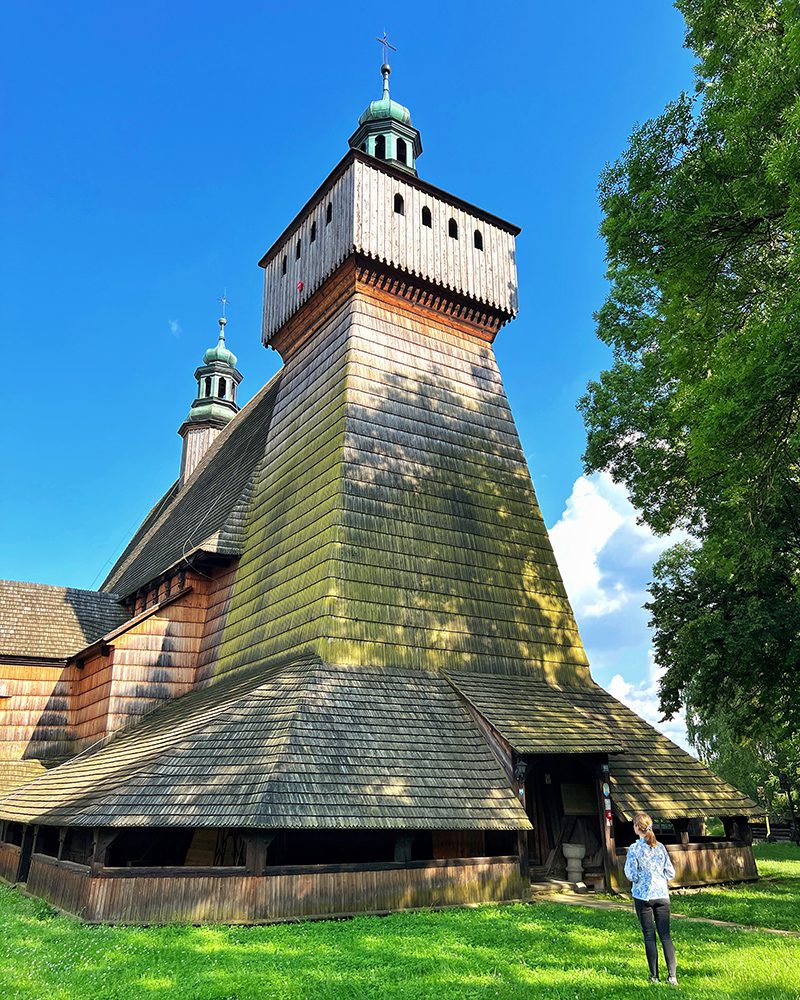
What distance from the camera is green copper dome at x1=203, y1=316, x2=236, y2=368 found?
42.7m

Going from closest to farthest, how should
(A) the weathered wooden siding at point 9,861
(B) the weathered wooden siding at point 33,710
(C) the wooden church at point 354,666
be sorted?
(C) the wooden church at point 354,666 → (A) the weathered wooden siding at point 9,861 → (B) the weathered wooden siding at point 33,710

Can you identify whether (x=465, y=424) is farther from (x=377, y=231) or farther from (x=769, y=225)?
(x=769, y=225)

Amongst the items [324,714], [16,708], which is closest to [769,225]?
[324,714]

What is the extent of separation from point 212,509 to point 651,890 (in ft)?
60.4

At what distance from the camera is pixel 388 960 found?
27.5 feet

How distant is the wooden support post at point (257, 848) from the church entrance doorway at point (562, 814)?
5393mm

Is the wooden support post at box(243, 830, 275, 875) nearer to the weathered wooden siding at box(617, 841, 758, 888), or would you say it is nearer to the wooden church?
the wooden church

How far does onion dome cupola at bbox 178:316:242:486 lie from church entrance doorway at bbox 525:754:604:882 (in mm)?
25935

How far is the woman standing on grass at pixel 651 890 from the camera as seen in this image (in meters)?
7.34

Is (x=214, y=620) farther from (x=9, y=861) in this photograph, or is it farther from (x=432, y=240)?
(x=432, y=240)

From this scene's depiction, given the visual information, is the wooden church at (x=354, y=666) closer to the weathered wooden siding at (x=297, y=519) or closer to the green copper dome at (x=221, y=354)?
the weathered wooden siding at (x=297, y=519)

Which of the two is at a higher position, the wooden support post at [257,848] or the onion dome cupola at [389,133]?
Answer: the onion dome cupola at [389,133]

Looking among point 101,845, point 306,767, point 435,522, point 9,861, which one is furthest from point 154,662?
point 306,767

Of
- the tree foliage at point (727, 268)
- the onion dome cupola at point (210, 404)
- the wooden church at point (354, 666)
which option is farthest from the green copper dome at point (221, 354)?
the tree foliage at point (727, 268)
